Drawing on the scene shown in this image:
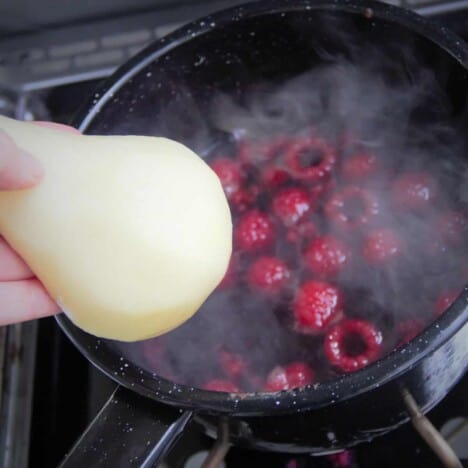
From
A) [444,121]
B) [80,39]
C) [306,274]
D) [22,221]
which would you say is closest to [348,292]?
[306,274]

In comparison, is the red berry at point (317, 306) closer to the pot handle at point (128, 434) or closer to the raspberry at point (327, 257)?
the raspberry at point (327, 257)

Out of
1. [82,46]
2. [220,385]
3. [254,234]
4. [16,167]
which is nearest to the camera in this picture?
[16,167]

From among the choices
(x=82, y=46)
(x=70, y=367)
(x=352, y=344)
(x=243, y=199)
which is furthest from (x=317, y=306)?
(x=82, y=46)

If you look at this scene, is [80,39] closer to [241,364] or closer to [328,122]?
[328,122]

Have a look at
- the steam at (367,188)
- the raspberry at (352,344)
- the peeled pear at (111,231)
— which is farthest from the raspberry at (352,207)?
the peeled pear at (111,231)

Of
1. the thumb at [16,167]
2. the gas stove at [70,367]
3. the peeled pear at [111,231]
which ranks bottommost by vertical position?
the gas stove at [70,367]

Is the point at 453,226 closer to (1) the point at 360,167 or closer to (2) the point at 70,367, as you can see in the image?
(1) the point at 360,167
